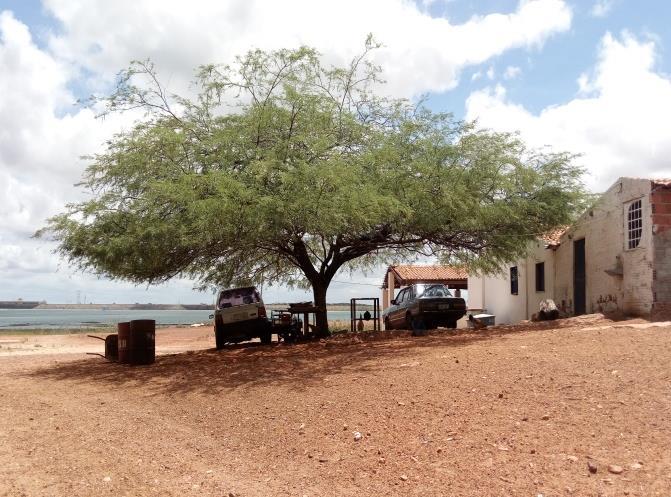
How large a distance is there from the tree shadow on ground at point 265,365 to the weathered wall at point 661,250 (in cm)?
272

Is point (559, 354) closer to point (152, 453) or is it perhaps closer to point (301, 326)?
point (152, 453)

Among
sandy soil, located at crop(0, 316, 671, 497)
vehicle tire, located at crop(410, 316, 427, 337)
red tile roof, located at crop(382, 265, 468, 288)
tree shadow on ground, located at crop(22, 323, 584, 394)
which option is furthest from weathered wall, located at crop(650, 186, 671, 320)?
red tile roof, located at crop(382, 265, 468, 288)

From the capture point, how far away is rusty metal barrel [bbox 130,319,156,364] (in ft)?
50.9

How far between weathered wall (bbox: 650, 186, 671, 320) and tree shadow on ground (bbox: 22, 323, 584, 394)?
2.72 m

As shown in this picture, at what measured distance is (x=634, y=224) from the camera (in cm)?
1578

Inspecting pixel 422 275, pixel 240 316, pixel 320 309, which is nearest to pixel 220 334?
pixel 240 316

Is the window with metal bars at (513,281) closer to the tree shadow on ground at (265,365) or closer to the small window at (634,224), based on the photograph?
the tree shadow on ground at (265,365)

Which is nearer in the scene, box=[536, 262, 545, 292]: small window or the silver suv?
the silver suv

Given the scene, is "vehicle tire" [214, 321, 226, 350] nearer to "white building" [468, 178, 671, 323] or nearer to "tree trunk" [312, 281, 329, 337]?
"tree trunk" [312, 281, 329, 337]

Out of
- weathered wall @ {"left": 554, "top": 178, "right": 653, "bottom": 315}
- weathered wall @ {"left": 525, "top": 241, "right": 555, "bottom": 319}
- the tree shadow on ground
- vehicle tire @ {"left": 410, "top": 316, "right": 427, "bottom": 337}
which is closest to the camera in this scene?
the tree shadow on ground

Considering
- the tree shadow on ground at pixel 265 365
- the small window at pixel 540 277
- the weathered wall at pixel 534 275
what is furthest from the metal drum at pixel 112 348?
the small window at pixel 540 277

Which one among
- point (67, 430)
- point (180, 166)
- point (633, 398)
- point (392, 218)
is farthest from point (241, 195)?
point (633, 398)

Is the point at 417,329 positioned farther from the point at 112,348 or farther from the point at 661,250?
the point at 112,348

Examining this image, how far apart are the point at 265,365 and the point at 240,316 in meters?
5.33
